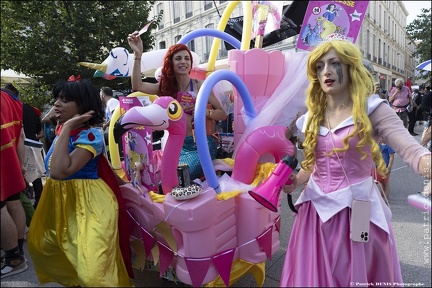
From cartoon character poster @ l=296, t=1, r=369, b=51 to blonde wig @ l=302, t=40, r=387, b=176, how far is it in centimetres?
127

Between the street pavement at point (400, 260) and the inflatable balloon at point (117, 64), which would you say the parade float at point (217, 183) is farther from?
the inflatable balloon at point (117, 64)

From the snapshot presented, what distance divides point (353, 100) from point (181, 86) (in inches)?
62.6

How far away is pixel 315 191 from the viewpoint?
4.89 ft

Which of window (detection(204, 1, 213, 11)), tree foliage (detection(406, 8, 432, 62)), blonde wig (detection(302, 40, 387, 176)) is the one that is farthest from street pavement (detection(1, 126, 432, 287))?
window (detection(204, 1, 213, 11))

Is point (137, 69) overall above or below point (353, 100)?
above

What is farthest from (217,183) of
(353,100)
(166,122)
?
(353,100)

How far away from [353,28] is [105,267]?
262 cm

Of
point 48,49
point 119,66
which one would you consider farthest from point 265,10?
point 48,49

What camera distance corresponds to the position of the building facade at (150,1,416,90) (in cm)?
2286

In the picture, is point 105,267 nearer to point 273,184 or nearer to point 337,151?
point 273,184

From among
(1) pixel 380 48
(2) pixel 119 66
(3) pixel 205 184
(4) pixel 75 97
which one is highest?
(1) pixel 380 48

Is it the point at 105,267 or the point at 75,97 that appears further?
the point at 75,97

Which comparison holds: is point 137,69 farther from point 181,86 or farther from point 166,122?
point 166,122

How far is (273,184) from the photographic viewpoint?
5.01 ft
